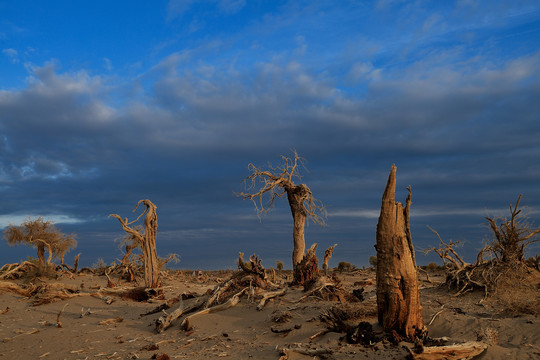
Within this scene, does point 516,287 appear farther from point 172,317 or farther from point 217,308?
point 172,317

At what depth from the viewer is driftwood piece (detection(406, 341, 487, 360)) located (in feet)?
24.6

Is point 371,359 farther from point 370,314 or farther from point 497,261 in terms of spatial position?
point 497,261

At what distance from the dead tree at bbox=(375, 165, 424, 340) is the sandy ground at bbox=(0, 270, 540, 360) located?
0.62 meters

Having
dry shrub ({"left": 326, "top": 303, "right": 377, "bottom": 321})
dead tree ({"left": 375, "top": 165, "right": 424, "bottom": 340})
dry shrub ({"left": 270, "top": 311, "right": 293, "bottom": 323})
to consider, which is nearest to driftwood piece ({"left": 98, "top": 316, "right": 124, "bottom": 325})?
dry shrub ({"left": 270, "top": 311, "right": 293, "bottom": 323})

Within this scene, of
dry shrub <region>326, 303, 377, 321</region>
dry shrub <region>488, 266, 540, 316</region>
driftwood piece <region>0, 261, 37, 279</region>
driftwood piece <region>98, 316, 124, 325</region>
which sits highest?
driftwood piece <region>0, 261, 37, 279</region>

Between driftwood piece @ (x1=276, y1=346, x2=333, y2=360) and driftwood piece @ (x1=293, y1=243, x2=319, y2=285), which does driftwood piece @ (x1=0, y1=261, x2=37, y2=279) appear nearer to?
driftwood piece @ (x1=293, y1=243, x2=319, y2=285)

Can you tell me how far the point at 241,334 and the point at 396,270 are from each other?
490 cm

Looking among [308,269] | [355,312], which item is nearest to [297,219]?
[308,269]

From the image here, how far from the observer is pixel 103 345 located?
36.9 feet

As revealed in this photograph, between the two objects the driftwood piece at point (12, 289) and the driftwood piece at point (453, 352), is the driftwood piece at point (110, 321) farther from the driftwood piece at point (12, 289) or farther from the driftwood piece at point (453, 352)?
the driftwood piece at point (453, 352)

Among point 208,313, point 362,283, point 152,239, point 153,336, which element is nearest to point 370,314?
point 208,313

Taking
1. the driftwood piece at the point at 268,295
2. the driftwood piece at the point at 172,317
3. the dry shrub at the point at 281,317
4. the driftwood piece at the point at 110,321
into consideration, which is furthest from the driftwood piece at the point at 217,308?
the driftwood piece at the point at 110,321

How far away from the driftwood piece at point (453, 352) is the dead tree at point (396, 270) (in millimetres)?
956

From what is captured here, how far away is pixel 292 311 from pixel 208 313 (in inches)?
118
